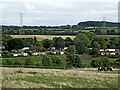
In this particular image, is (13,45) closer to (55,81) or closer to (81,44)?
(81,44)

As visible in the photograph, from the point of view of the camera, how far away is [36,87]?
626 inches

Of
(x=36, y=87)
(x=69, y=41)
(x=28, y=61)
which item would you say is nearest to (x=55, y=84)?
(x=36, y=87)

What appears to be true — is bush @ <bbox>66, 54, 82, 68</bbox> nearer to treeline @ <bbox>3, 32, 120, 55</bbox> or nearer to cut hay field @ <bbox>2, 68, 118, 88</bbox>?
cut hay field @ <bbox>2, 68, 118, 88</bbox>

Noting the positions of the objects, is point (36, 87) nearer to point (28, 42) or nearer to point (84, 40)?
point (84, 40)

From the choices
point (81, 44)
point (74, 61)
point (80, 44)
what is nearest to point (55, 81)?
point (74, 61)

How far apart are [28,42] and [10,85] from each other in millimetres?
97295

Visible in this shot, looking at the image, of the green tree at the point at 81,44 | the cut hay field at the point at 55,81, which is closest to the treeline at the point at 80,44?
the green tree at the point at 81,44

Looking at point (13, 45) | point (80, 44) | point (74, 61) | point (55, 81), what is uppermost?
point (55, 81)

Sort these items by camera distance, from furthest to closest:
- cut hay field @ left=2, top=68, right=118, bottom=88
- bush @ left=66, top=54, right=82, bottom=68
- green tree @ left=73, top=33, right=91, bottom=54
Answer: green tree @ left=73, top=33, right=91, bottom=54, bush @ left=66, top=54, right=82, bottom=68, cut hay field @ left=2, top=68, right=118, bottom=88

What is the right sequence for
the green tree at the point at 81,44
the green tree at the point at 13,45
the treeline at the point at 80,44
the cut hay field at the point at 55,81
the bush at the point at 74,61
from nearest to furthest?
the cut hay field at the point at 55,81 → the bush at the point at 74,61 → the treeline at the point at 80,44 → the green tree at the point at 81,44 → the green tree at the point at 13,45

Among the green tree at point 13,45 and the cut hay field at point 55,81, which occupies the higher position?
the cut hay field at point 55,81

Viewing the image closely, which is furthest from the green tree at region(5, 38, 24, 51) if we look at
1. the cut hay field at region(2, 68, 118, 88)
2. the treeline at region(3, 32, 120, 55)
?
the cut hay field at region(2, 68, 118, 88)

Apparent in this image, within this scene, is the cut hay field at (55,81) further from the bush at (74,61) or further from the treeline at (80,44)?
the treeline at (80,44)

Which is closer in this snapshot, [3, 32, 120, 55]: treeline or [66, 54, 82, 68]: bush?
[66, 54, 82, 68]: bush
